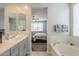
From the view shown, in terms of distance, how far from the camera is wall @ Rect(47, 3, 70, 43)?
6.07 ft

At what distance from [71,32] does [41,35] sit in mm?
550

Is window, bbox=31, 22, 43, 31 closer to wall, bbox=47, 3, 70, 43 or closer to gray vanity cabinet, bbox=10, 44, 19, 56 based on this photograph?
wall, bbox=47, 3, 70, 43

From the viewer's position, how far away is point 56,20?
74.2 inches

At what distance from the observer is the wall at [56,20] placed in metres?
1.85

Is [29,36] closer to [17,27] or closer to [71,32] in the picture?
[17,27]

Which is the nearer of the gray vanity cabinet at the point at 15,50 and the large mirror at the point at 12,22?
the gray vanity cabinet at the point at 15,50

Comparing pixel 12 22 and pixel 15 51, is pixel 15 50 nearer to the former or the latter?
pixel 15 51

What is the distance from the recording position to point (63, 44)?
1977mm

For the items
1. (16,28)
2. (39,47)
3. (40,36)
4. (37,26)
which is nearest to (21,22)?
(16,28)

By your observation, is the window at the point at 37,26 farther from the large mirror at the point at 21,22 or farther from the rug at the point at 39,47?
the rug at the point at 39,47

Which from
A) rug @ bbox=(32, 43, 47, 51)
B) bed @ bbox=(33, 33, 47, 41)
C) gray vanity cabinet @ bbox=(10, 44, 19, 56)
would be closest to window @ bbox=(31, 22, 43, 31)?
bed @ bbox=(33, 33, 47, 41)

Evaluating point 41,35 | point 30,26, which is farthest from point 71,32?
point 30,26

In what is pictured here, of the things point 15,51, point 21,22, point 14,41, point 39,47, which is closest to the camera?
point 15,51

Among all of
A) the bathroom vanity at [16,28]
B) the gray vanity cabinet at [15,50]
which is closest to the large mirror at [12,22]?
the bathroom vanity at [16,28]
